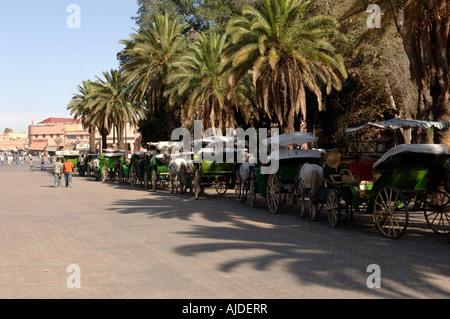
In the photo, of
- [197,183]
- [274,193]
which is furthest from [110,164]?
[274,193]

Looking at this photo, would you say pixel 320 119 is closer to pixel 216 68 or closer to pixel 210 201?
pixel 216 68

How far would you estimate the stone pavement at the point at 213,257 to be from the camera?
6070 millimetres

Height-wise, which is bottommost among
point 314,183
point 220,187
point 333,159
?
point 220,187

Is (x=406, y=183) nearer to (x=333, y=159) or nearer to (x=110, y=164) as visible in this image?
(x=333, y=159)

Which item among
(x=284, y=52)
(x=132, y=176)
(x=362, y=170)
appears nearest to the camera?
(x=362, y=170)

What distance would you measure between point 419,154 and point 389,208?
46.5 inches

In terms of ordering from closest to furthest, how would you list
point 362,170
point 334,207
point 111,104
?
point 334,207 < point 362,170 < point 111,104

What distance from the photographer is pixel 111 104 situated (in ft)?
142

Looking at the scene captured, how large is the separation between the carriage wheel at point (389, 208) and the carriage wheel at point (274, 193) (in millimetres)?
3922

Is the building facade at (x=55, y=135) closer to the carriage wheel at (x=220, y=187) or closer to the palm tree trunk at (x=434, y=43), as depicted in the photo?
the carriage wheel at (x=220, y=187)

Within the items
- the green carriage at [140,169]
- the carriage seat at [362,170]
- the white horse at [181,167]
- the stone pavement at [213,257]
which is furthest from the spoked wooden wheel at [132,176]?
the carriage seat at [362,170]

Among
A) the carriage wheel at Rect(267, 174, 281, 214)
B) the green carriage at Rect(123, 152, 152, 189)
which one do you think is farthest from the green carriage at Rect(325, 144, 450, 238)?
the green carriage at Rect(123, 152, 152, 189)

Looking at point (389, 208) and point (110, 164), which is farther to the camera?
point (110, 164)

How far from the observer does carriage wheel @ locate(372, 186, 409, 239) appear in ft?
31.0
